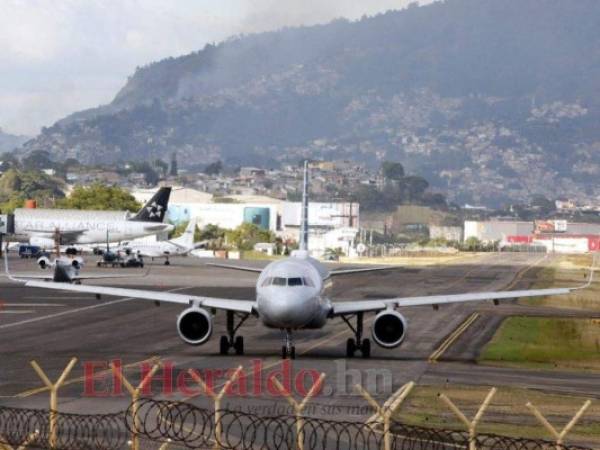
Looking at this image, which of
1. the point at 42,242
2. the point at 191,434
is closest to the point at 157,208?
the point at 42,242

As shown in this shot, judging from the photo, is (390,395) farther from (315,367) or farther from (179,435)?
(179,435)

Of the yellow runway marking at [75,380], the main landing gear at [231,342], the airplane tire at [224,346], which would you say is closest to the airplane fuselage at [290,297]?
the main landing gear at [231,342]

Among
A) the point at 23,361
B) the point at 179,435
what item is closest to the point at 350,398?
the point at 179,435

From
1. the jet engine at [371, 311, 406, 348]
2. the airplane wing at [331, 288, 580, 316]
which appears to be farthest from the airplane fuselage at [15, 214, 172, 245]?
the jet engine at [371, 311, 406, 348]

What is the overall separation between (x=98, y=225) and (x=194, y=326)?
129148 mm

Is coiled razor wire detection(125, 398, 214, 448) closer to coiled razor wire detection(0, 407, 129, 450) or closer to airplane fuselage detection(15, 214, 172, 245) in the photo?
coiled razor wire detection(0, 407, 129, 450)

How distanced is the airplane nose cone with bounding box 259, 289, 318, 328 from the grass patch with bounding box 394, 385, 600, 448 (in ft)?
20.1

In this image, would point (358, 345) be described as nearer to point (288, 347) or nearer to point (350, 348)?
point (350, 348)

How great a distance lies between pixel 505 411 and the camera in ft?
114

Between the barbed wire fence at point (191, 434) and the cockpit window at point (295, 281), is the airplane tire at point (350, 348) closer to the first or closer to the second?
the cockpit window at point (295, 281)

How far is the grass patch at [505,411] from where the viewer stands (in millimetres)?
31594

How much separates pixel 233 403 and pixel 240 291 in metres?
63.3

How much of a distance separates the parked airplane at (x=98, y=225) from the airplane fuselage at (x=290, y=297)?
12429 centimetres

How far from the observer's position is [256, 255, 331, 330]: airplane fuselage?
4419cm
